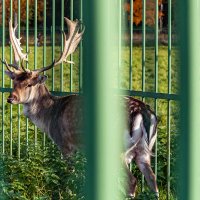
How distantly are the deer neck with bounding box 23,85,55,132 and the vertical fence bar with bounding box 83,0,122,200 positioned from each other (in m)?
6.54

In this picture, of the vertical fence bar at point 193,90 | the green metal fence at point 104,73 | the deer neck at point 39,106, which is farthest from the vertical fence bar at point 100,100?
the deer neck at point 39,106

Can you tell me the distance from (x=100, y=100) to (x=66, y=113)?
6362 mm

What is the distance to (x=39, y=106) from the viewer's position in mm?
7531

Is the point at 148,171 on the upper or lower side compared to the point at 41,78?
lower

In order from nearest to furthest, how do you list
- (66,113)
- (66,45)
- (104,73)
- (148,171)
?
(104,73) < (148,171) < (66,113) < (66,45)

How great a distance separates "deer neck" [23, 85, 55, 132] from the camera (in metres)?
7.41

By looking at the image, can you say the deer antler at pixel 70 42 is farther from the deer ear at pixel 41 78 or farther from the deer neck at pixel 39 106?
the deer neck at pixel 39 106

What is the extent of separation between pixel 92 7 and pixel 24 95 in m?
6.62

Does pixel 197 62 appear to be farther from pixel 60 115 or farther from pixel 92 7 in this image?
pixel 60 115

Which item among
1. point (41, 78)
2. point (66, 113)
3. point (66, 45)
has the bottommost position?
point (66, 113)

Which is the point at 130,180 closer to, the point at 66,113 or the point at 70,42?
the point at 66,113

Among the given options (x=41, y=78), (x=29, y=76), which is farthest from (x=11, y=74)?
(x=41, y=78)

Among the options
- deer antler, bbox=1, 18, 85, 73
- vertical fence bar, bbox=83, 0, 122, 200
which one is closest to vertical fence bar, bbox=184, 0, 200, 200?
vertical fence bar, bbox=83, 0, 122, 200

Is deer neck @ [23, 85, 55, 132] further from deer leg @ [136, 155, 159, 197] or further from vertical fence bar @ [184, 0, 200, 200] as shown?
vertical fence bar @ [184, 0, 200, 200]
